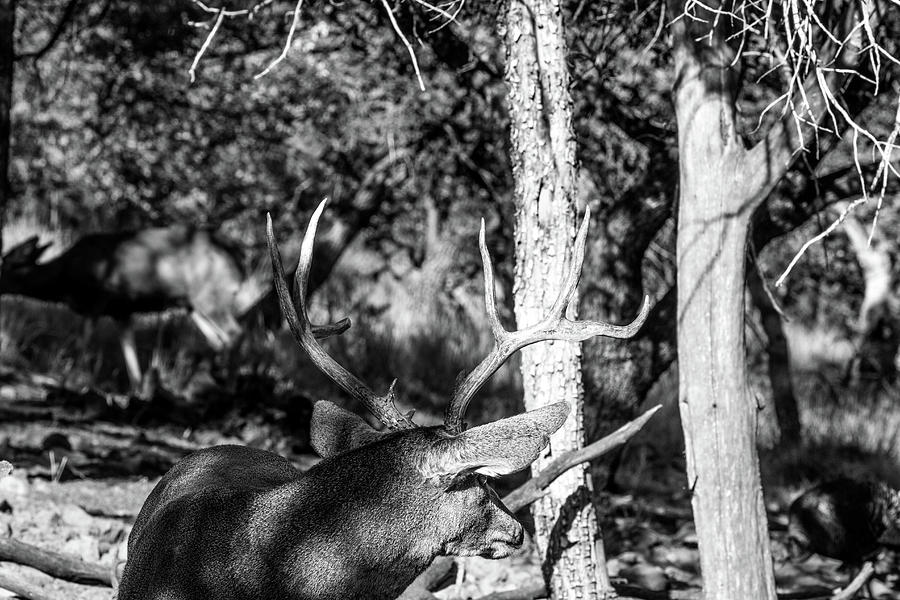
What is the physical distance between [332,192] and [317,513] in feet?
25.6

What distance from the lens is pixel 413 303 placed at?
13180mm

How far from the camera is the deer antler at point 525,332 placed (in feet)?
13.5

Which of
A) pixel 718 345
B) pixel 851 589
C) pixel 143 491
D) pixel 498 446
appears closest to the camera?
pixel 498 446

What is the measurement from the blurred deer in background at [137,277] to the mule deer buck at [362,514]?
20.5 ft

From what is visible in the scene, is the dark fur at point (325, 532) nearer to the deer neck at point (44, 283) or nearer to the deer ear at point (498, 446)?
the deer ear at point (498, 446)

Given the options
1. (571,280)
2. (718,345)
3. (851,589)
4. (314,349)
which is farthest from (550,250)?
(851,589)

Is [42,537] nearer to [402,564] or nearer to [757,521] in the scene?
[402,564]

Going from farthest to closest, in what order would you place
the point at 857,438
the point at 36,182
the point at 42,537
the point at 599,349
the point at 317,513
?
the point at 36,182 → the point at 857,438 → the point at 599,349 → the point at 42,537 → the point at 317,513

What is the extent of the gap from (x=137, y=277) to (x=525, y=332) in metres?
7.11

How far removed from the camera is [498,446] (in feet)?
12.4

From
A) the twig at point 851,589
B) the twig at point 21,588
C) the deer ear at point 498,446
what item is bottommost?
the twig at point 851,589

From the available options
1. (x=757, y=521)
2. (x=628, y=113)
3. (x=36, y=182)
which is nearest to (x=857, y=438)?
(x=628, y=113)

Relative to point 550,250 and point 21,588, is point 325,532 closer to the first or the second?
point 550,250

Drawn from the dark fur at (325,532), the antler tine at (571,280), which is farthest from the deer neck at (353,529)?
the antler tine at (571,280)
